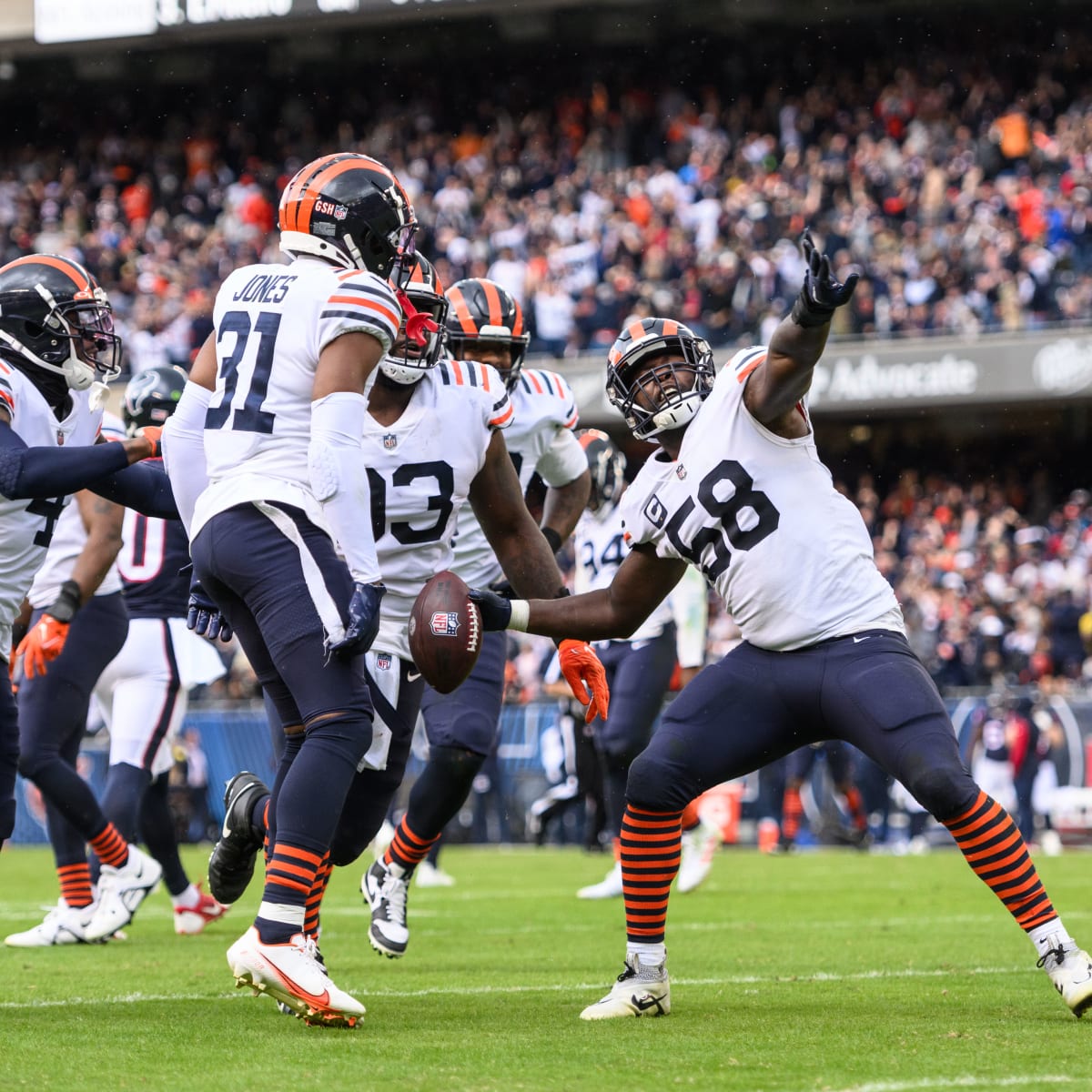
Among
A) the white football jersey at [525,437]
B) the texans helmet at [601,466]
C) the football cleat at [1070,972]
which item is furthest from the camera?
the texans helmet at [601,466]

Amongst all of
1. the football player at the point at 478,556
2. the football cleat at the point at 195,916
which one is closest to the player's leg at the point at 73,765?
the football cleat at the point at 195,916

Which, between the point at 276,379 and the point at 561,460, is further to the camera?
the point at 561,460

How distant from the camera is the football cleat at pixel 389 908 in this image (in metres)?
6.00

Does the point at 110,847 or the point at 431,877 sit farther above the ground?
the point at 110,847

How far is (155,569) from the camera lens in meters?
7.93

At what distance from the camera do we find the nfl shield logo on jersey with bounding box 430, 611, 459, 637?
4480 millimetres

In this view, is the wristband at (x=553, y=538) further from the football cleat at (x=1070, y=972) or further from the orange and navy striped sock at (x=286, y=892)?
the football cleat at (x=1070, y=972)

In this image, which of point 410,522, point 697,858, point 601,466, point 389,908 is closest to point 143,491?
point 410,522

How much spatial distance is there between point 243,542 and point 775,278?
16271mm

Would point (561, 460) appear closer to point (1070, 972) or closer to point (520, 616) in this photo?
point (520, 616)

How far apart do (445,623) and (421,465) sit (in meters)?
0.83

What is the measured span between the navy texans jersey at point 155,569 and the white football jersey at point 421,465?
285 centimetres

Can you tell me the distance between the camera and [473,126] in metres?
25.1

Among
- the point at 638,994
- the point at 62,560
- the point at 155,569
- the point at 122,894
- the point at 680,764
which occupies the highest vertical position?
the point at 62,560
